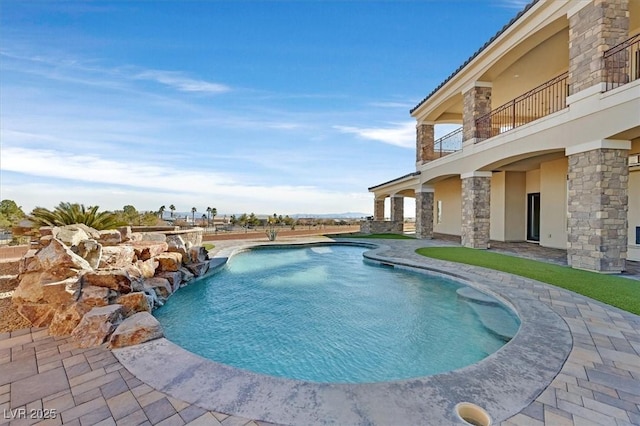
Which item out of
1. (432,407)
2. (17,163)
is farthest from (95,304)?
(17,163)

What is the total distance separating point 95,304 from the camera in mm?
4344

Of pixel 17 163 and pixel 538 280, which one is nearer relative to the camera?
pixel 538 280

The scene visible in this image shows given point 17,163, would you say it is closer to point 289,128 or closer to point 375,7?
point 289,128

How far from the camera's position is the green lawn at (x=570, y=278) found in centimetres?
538

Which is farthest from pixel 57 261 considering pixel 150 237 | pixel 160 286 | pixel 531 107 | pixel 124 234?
pixel 531 107

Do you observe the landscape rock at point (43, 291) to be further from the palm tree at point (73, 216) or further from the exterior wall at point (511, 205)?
the exterior wall at point (511, 205)

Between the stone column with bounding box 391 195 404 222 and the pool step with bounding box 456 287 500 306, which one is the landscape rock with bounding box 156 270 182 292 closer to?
the pool step with bounding box 456 287 500 306

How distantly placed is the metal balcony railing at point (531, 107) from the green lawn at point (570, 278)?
4.95m

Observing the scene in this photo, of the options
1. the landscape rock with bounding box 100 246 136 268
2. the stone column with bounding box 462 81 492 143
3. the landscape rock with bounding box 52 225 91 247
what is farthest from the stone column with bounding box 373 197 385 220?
the landscape rock with bounding box 52 225 91 247

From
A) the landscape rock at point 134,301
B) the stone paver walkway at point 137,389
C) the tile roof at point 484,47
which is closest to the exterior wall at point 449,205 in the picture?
the tile roof at point 484,47

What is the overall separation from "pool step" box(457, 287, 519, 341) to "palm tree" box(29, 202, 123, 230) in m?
10.5

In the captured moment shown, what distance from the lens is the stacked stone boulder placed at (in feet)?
12.1

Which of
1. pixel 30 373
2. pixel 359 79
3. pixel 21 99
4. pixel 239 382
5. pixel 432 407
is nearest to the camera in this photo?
pixel 432 407

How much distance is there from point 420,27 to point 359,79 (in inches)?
150
